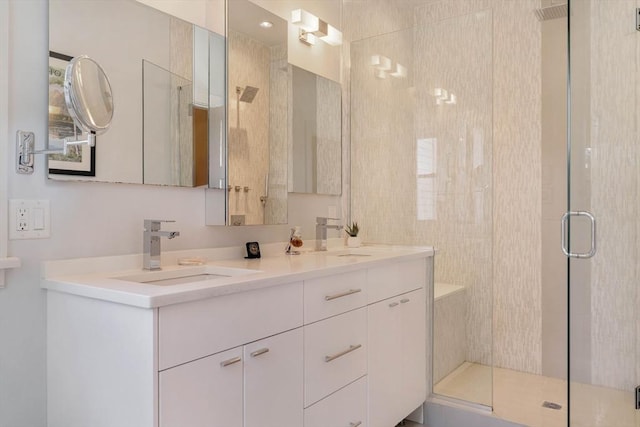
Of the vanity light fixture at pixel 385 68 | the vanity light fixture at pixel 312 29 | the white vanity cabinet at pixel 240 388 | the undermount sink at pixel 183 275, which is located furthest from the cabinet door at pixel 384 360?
the vanity light fixture at pixel 312 29

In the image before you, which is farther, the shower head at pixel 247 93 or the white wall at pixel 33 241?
the shower head at pixel 247 93

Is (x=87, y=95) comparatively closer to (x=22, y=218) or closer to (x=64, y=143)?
(x=64, y=143)

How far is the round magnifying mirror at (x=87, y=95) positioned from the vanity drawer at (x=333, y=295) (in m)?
0.86

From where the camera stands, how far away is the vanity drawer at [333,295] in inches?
64.7

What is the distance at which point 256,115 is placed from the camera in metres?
2.20

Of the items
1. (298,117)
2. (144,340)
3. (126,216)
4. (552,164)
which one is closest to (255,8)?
(298,117)

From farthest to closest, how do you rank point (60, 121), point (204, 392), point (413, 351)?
point (413, 351)
point (60, 121)
point (204, 392)

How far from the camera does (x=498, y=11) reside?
3.12m

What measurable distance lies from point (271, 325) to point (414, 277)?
3.86 ft

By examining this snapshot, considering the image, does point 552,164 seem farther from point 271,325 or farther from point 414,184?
point 271,325

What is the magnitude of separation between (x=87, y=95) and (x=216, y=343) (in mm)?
831

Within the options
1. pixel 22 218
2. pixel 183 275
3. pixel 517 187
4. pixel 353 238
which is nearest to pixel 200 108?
pixel 183 275

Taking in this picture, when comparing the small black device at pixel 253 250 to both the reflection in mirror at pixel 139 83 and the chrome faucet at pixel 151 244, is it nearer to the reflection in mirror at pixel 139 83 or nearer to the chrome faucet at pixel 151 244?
the reflection in mirror at pixel 139 83

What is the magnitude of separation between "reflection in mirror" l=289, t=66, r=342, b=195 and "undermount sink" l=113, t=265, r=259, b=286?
836mm
